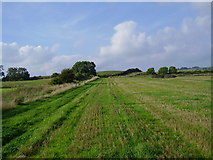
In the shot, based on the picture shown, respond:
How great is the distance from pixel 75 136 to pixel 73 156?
156cm

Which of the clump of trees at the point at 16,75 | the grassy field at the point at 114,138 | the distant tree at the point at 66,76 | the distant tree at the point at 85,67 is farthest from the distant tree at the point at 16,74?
the grassy field at the point at 114,138

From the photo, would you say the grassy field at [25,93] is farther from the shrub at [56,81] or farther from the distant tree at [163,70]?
the distant tree at [163,70]

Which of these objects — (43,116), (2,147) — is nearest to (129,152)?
(2,147)

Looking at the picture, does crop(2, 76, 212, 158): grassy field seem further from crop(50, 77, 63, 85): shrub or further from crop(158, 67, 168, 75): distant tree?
crop(158, 67, 168, 75): distant tree

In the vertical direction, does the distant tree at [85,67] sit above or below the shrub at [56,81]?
above

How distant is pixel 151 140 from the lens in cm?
558

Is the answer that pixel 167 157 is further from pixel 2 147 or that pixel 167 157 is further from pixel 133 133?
pixel 2 147

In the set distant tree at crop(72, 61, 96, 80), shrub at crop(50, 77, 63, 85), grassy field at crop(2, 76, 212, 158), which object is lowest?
grassy field at crop(2, 76, 212, 158)

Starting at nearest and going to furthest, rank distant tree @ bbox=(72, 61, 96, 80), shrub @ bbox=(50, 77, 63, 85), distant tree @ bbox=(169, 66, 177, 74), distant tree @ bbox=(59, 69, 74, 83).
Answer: shrub @ bbox=(50, 77, 63, 85) → distant tree @ bbox=(59, 69, 74, 83) → distant tree @ bbox=(72, 61, 96, 80) → distant tree @ bbox=(169, 66, 177, 74)

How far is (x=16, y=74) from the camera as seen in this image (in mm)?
83188

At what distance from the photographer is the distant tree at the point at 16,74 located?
79444mm

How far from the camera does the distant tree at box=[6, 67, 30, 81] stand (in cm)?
7944

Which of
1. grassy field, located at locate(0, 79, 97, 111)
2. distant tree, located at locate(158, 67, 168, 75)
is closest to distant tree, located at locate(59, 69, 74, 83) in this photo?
grassy field, located at locate(0, 79, 97, 111)

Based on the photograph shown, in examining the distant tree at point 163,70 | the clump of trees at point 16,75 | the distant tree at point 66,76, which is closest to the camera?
the distant tree at point 66,76
